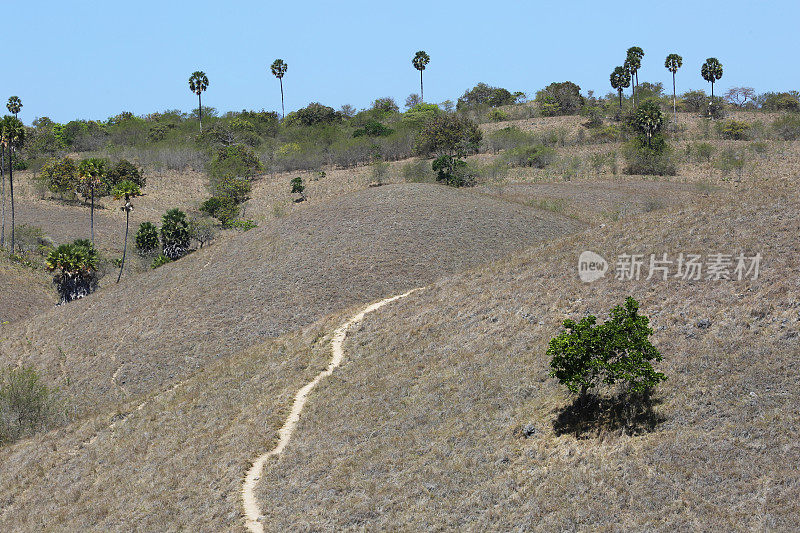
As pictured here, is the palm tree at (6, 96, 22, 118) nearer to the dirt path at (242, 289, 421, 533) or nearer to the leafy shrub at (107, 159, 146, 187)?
the leafy shrub at (107, 159, 146, 187)

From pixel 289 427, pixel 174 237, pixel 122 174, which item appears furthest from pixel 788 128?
pixel 122 174

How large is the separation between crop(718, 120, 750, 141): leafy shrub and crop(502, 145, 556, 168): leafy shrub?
94.9 feet

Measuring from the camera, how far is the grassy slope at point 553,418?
15.8 metres

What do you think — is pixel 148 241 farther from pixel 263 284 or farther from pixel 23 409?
pixel 23 409

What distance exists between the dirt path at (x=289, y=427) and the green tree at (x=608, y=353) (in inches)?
386

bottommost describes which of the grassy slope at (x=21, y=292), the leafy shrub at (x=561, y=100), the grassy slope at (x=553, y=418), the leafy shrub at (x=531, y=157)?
the grassy slope at (x=21, y=292)

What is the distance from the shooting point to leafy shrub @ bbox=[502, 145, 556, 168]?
9369cm

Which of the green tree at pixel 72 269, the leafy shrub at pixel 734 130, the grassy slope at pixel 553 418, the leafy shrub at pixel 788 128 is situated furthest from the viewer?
the leafy shrub at pixel 734 130

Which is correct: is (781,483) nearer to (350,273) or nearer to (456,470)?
(456,470)

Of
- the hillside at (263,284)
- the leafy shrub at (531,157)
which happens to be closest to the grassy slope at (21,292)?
the hillside at (263,284)

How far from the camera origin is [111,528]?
21609mm

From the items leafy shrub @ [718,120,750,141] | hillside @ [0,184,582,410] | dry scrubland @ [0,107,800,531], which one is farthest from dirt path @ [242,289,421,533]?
leafy shrub @ [718,120,750,141]

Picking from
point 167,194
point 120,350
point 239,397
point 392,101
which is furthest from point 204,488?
point 392,101

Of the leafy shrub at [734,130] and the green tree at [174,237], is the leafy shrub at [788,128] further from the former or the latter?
the green tree at [174,237]
